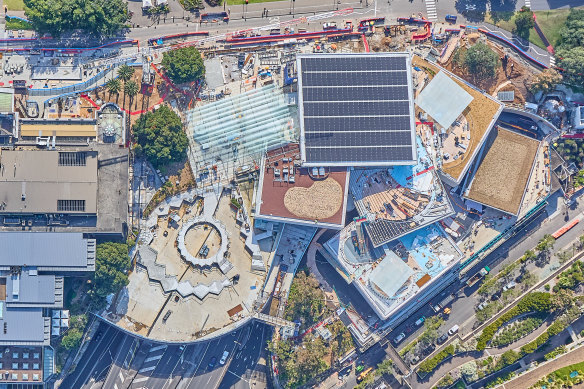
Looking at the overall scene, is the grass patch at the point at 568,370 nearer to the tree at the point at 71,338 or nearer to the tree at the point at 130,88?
the tree at the point at 71,338

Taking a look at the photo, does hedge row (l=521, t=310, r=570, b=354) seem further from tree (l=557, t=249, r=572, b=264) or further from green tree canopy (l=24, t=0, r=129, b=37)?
green tree canopy (l=24, t=0, r=129, b=37)

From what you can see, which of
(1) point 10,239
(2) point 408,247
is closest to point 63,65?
(1) point 10,239

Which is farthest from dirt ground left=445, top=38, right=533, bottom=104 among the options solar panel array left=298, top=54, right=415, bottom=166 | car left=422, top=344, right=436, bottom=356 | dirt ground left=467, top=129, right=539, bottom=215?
car left=422, top=344, right=436, bottom=356

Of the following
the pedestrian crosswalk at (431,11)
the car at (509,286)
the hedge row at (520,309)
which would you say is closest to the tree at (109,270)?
the hedge row at (520,309)

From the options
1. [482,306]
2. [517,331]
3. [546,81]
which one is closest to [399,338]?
[482,306]

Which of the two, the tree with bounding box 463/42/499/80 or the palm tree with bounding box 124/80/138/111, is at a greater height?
the tree with bounding box 463/42/499/80

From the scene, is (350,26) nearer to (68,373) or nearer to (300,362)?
(300,362)
